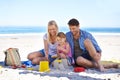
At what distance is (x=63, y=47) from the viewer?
7.13 m

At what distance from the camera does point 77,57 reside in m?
7.17

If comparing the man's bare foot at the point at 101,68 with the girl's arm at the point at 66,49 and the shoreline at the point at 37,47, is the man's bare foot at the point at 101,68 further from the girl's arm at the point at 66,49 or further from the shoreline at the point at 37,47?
the shoreline at the point at 37,47

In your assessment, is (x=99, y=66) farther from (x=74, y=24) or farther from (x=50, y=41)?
(x=50, y=41)

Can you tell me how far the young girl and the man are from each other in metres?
0.15

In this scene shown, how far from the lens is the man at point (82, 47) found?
22.7ft

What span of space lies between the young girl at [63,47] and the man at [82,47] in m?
0.15

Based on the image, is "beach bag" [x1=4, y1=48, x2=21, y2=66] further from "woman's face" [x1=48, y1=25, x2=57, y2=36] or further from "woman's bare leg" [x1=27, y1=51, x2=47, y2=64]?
"woman's face" [x1=48, y1=25, x2=57, y2=36]

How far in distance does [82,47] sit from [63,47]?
39 cm

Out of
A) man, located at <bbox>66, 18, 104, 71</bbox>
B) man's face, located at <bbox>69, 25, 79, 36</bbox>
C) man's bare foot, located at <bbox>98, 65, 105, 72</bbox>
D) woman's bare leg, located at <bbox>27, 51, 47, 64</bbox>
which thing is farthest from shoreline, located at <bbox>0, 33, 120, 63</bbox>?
man's face, located at <bbox>69, 25, 79, 36</bbox>

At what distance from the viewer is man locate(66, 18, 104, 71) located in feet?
22.7

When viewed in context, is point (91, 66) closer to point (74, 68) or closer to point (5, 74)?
point (74, 68)

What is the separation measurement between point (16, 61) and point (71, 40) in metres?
1.27

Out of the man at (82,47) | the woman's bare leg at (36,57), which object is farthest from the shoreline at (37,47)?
the man at (82,47)

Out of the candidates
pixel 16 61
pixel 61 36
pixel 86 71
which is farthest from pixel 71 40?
pixel 16 61
